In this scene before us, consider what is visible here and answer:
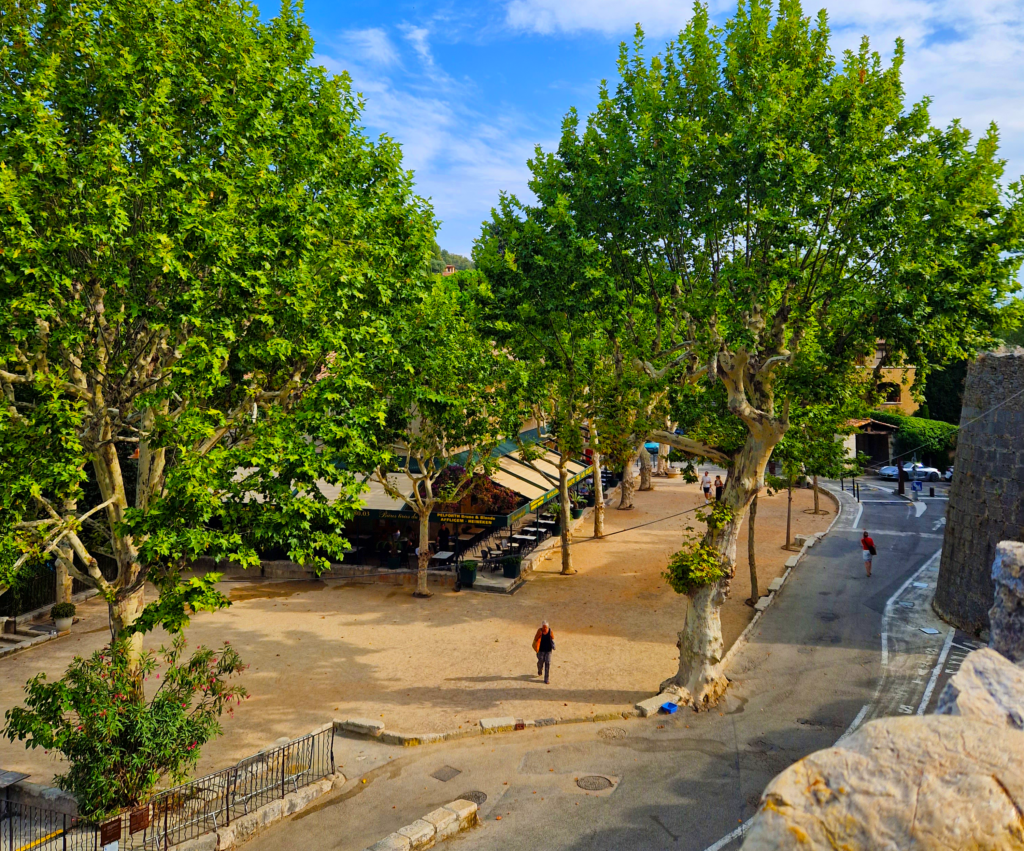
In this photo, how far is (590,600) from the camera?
23.4m

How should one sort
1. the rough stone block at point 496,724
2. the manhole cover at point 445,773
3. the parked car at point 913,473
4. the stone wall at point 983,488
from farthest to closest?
the parked car at point 913,473 → the stone wall at point 983,488 → the rough stone block at point 496,724 → the manhole cover at point 445,773

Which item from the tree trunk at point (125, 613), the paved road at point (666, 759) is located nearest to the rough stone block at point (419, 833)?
the paved road at point (666, 759)

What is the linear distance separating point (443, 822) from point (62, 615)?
52.3 ft

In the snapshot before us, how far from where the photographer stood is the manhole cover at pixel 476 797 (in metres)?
11.5

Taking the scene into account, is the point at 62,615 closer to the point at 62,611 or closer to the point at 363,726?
the point at 62,611

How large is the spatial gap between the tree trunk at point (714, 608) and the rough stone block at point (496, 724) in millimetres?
3802

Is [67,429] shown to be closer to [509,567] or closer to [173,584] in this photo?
[173,584]

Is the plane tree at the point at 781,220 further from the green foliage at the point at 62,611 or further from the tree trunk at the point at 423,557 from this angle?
the green foliage at the point at 62,611

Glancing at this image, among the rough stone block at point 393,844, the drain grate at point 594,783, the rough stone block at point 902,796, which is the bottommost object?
the drain grate at point 594,783

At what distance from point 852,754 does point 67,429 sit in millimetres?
10628

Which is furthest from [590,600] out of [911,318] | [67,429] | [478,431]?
[67,429]

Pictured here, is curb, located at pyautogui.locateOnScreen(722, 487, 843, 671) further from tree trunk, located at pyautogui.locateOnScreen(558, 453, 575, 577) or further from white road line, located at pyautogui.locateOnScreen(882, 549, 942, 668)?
tree trunk, located at pyautogui.locateOnScreen(558, 453, 575, 577)

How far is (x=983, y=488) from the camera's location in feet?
65.4

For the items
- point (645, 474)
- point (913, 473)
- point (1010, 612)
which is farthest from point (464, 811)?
point (913, 473)
